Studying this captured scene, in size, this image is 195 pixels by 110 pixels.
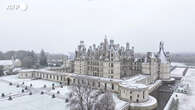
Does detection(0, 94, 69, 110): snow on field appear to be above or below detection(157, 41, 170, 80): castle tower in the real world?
below

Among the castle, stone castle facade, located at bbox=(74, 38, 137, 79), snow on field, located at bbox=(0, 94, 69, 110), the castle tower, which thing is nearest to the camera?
snow on field, located at bbox=(0, 94, 69, 110)

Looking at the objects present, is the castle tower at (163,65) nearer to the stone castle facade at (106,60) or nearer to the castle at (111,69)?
the castle at (111,69)

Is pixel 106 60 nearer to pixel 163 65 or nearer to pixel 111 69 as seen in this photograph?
pixel 111 69

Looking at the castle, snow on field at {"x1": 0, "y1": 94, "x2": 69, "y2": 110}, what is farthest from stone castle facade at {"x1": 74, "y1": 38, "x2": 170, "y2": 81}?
snow on field at {"x1": 0, "y1": 94, "x2": 69, "y2": 110}

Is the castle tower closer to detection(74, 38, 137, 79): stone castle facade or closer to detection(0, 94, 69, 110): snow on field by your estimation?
detection(74, 38, 137, 79): stone castle facade

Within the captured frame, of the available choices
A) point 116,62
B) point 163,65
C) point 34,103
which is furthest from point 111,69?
point 34,103

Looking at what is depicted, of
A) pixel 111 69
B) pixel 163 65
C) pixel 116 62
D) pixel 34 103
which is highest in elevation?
pixel 116 62

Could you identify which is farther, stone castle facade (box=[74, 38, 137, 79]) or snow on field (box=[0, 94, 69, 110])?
stone castle facade (box=[74, 38, 137, 79])

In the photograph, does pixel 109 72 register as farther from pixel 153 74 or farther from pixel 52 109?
pixel 52 109

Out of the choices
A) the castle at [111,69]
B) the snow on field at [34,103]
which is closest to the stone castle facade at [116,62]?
the castle at [111,69]
